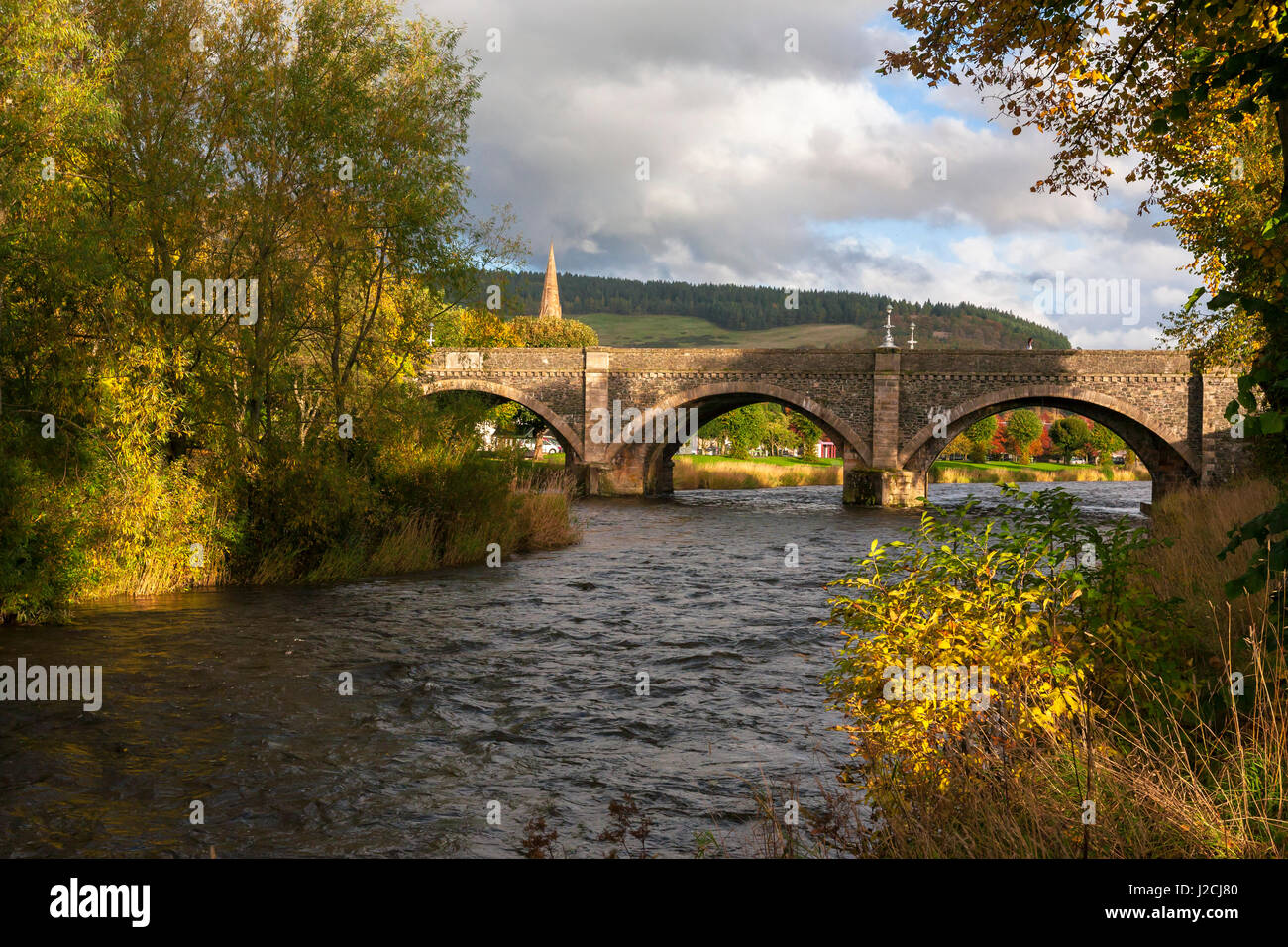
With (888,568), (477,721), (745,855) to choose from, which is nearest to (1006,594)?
(888,568)

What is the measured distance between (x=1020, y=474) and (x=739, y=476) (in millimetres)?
34880

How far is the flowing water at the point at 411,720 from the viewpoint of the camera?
7.77m

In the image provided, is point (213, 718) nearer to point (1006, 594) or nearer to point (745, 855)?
point (745, 855)

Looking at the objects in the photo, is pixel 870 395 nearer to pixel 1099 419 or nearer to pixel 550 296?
pixel 1099 419

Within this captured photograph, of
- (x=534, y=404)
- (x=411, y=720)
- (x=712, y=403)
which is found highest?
(x=712, y=403)

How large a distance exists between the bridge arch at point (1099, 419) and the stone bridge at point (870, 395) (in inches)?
2.4

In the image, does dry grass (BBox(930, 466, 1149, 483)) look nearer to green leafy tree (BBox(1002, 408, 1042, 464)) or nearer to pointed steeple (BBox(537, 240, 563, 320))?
green leafy tree (BBox(1002, 408, 1042, 464))

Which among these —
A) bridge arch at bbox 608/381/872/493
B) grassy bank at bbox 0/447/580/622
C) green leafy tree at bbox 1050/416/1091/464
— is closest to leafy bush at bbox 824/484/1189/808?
grassy bank at bbox 0/447/580/622

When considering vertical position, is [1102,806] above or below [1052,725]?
below

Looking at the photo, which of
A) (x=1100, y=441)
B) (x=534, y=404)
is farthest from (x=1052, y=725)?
(x=1100, y=441)

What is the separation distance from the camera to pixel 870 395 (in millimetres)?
46250

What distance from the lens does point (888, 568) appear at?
7.49 metres

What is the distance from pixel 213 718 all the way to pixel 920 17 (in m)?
9.99

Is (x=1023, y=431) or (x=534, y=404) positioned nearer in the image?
(x=534, y=404)
